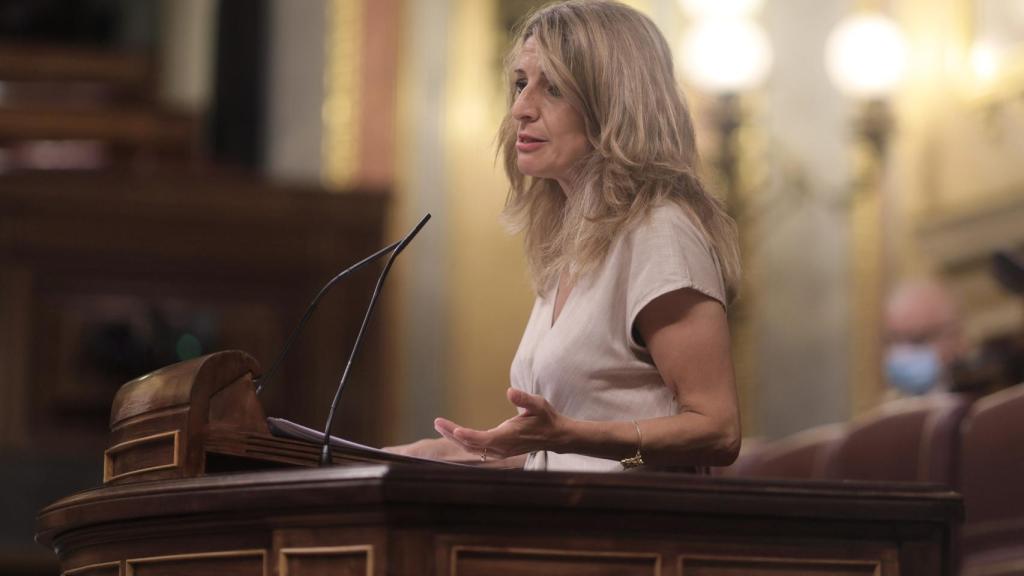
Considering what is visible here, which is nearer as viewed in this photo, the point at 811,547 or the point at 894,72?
the point at 811,547

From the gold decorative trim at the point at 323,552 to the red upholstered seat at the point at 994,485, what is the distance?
202 centimetres

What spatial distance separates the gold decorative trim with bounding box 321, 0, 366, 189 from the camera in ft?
25.7

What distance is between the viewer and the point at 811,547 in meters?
1.98

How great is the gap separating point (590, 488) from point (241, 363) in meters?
0.51

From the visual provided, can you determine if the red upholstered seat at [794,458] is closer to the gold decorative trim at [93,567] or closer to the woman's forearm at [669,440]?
the woman's forearm at [669,440]

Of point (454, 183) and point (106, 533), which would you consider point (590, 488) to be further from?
point (454, 183)

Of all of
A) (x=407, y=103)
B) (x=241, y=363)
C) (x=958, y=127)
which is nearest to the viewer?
(x=241, y=363)

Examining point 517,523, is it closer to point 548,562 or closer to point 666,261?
point 548,562

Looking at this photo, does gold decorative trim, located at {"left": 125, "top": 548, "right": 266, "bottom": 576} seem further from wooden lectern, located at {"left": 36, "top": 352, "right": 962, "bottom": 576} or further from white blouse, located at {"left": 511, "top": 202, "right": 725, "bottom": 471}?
white blouse, located at {"left": 511, "top": 202, "right": 725, "bottom": 471}

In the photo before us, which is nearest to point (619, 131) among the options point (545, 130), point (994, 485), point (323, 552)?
point (545, 130)

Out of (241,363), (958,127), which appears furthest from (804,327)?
(241,363)

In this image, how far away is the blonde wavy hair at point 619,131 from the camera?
2.30 meters

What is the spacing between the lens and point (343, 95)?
787cm

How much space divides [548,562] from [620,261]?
511mm
